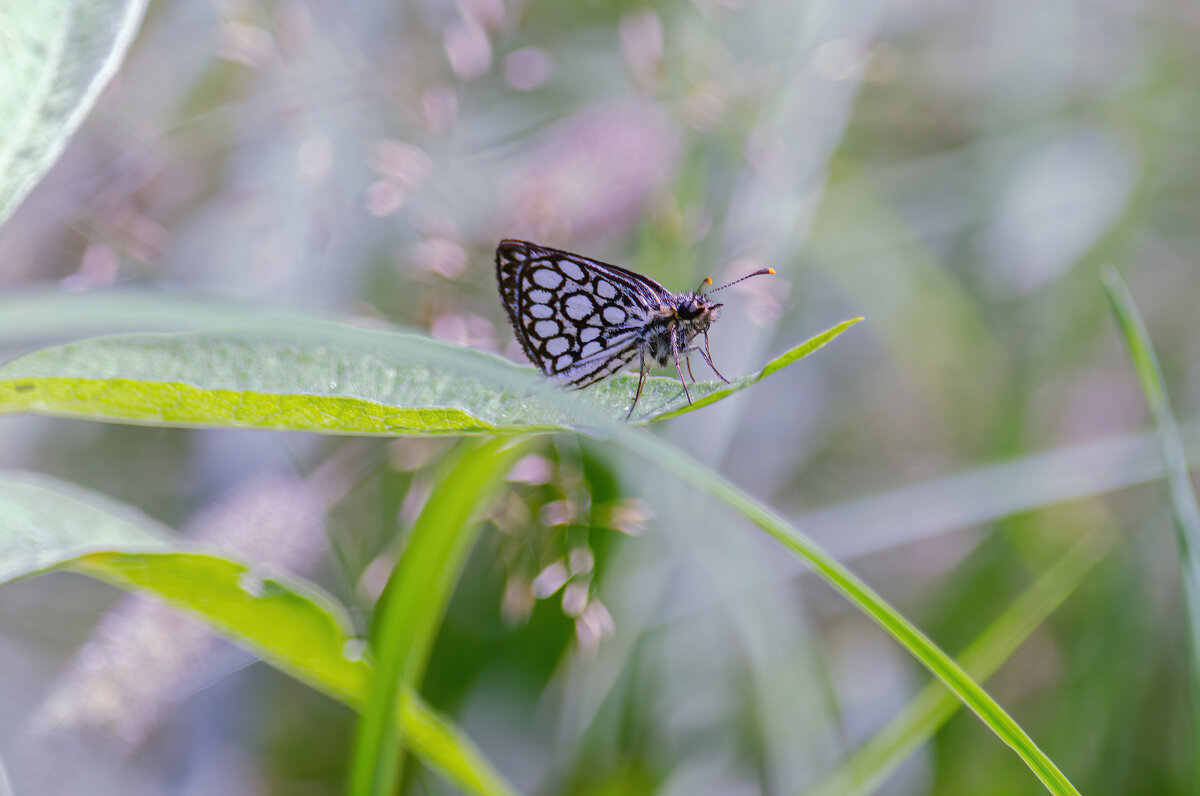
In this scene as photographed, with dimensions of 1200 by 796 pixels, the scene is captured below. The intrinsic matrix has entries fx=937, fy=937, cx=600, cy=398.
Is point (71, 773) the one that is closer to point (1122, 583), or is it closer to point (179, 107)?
point (179, 107)

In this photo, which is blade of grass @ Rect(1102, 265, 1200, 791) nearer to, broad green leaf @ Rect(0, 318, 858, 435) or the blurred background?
broad green leaf @ Rect(0, 318, 858, 435)

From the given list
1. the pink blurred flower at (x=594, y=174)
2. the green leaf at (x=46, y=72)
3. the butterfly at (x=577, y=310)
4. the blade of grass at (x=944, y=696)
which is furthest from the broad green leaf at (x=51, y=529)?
the pink blurred flower at (x=594, y=174)

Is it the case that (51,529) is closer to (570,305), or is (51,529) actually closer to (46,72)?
(46,72)

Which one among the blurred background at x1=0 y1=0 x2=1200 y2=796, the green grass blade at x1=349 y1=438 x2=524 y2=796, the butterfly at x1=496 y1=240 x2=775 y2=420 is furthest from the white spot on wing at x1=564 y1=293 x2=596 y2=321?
the green grass blade at x1=349 y1=438 x2=524 y2=796

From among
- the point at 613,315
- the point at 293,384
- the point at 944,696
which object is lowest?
the point at 944,696

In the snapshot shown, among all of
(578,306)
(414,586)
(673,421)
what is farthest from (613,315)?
(414,586)

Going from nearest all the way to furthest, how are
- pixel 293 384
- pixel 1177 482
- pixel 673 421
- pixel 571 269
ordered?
pixel 293 384
pixel 1177 482
pixel 571 269
pixel 673 421

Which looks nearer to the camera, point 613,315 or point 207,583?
point 207,583
